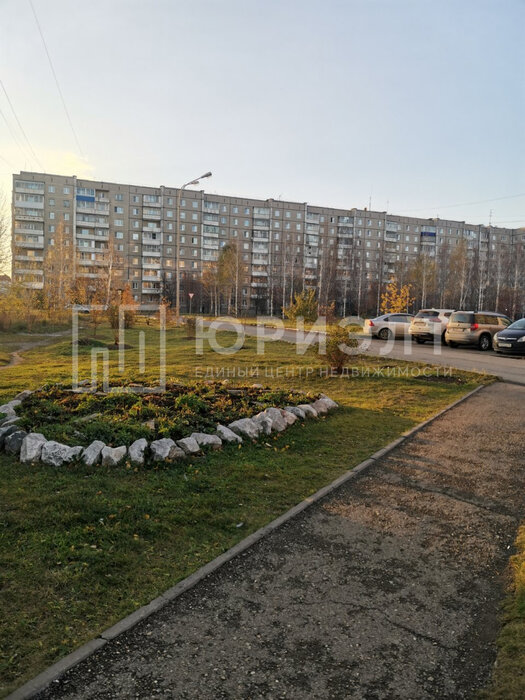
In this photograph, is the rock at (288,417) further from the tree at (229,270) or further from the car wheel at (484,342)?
the tree at (229,270)

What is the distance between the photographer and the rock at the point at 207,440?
624cm

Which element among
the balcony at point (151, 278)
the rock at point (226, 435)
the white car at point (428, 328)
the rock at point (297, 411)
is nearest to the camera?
the rock at point (226, 435)

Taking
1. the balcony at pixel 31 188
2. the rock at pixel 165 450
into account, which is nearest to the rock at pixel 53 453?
the rock at pixel 165 450

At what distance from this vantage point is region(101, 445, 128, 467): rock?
5.55 m

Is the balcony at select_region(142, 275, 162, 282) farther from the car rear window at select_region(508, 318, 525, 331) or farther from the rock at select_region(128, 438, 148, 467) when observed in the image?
the rock at select_region(128, 438, 148, 467)

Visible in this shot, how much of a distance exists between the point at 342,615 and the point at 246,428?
374cm

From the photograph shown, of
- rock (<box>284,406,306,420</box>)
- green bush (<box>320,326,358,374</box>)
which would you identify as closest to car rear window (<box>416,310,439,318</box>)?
green bush (<box>320,326,358,374</box>)

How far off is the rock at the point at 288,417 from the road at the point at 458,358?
25.7ft

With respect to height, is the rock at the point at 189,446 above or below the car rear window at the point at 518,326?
below

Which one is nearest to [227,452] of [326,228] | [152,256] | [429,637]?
[429,637]

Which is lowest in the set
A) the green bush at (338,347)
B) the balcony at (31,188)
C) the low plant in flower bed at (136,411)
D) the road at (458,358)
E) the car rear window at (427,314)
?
the low plant in flower bed at (136,411)

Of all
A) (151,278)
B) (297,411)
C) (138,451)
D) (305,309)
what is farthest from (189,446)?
(151,278)

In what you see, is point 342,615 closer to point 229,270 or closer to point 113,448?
point 113,448

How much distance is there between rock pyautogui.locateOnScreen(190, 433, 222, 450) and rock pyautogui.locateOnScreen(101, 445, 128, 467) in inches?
35.5
